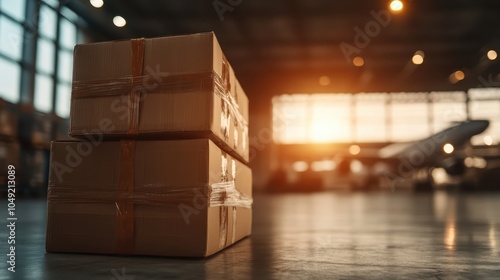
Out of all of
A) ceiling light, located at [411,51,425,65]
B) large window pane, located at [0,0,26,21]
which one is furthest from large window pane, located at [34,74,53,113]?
ceiling light, located at [411,51,425,65]

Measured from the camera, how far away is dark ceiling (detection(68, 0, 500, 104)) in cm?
1619

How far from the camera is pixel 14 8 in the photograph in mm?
15023

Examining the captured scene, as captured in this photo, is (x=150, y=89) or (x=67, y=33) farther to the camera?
(x=67, y=33)

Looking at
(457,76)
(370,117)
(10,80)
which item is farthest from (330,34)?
(370,117)

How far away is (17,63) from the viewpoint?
15805 millimetres

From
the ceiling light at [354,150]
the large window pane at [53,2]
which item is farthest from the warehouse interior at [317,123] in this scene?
the ceiling light at [354,150]

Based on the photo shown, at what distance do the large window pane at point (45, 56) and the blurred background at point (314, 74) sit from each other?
0.05 metres

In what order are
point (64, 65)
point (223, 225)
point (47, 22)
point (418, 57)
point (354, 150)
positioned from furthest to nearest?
point (354, 150)
point (418, 57)
point (64, 65)
point (47, 22)
point (223, 225)

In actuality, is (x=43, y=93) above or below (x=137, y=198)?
above

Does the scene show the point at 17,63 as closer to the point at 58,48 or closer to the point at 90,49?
the point at 58,48

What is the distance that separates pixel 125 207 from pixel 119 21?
15560 mm

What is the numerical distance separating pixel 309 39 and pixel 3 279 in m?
19.5

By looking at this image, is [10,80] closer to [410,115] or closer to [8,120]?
[8,120]

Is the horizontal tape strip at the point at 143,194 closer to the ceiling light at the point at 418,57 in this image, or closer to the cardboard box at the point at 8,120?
the cardboard box at the point at 8,120
